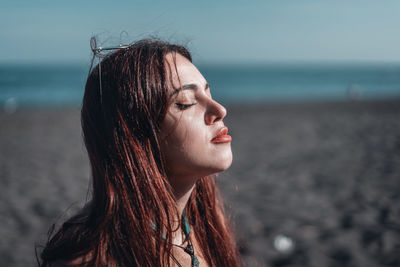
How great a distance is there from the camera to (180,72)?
174 cm

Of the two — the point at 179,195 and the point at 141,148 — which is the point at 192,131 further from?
the point at 179,195

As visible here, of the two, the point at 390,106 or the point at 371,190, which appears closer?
the point at 371,190

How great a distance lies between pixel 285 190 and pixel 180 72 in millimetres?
5783

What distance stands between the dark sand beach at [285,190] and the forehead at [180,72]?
43.5 inches

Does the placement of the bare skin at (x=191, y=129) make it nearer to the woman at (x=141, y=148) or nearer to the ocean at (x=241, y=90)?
the woman at (x=141, y=148)

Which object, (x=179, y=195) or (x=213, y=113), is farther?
(x=179, y=195)

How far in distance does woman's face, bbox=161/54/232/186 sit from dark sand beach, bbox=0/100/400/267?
945 millimetres

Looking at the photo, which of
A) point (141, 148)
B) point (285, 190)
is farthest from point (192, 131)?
point (285, 190)

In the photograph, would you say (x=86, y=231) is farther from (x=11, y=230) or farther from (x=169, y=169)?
(x=11, y=230)

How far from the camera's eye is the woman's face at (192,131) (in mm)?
1682

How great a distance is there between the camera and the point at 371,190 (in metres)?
6.53

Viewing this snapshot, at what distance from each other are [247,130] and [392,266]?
1055 cm

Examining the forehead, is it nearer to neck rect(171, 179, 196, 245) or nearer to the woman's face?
the woman's face

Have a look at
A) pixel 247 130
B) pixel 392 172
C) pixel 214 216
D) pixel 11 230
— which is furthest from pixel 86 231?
pixel 247 130
